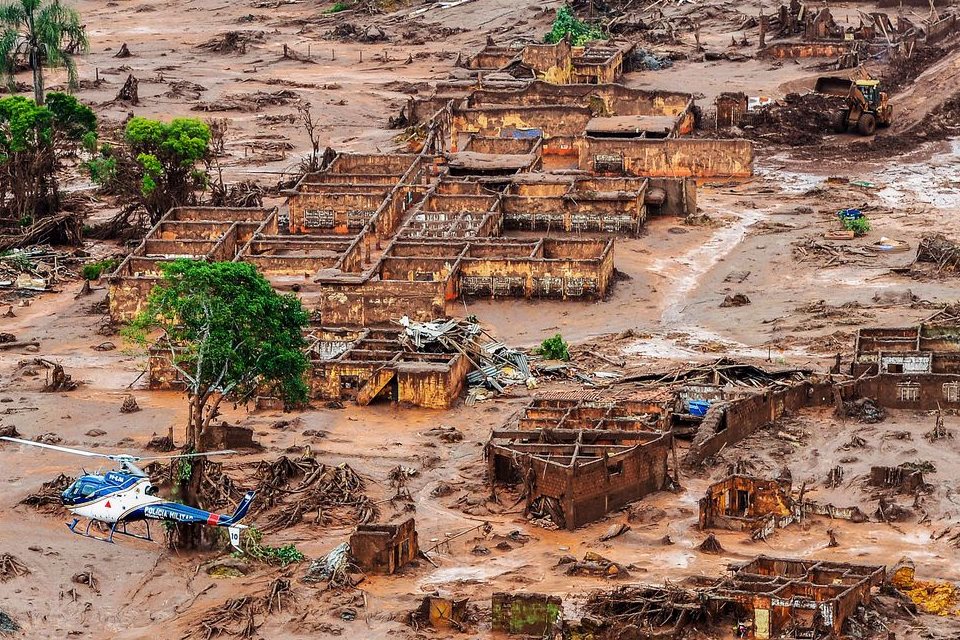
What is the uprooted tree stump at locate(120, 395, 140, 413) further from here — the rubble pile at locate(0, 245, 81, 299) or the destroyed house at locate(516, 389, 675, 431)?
the rubble pile at locate(0, 245, 81, 299)

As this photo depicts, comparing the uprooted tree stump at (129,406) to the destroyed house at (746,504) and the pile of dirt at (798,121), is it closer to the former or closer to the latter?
the destroyed house at (746,504)

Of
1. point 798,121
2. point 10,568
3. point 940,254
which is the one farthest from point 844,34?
point 10,568

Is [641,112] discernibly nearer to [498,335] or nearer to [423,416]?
[498,335]

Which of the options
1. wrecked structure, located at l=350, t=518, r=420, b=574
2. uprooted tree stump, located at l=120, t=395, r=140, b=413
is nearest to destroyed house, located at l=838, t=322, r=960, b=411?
wrecked structure, located at l=350, t=518, r=420, b=574

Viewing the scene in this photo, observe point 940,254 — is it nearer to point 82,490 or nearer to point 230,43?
point 82,490

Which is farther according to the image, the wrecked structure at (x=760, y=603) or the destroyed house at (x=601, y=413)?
the destroyed house at (x=601, y=413)

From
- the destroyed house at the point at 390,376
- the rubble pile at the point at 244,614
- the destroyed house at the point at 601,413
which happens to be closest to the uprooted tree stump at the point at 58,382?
the destroyed house at the point at 390,376
